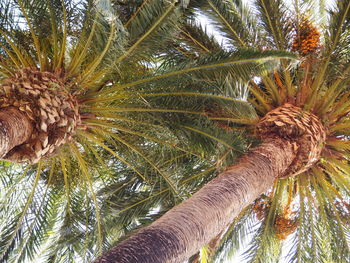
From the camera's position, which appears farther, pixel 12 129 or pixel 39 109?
pixel 39 109

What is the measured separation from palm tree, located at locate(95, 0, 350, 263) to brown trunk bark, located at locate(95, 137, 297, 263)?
0.04 meters

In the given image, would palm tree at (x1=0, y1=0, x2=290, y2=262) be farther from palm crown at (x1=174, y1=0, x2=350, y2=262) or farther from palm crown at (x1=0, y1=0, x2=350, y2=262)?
palm crown at (x1=174, y1=0, x2=350, y2=262)

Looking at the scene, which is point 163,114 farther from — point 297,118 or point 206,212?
point 206,212

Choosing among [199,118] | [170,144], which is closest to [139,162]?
[170,144]

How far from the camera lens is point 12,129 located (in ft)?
15.4

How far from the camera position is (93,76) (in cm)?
614

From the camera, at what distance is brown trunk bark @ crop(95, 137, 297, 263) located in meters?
3.57

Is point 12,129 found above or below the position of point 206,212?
above

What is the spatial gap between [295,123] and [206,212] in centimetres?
232

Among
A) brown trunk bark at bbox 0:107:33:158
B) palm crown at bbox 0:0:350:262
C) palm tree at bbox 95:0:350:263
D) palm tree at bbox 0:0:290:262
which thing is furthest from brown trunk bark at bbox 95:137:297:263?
brown trunk bark at bbox 0:107:33:158

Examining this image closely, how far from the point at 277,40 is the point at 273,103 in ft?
3.15

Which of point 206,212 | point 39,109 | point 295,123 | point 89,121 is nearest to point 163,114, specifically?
point 89,121

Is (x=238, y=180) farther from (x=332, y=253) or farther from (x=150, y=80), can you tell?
(x=332, y=253)

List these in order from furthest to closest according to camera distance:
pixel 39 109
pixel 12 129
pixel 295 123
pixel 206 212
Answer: pixel 295 123 → pixel 39 109 → pixel 12 129 → pixel 206 212
